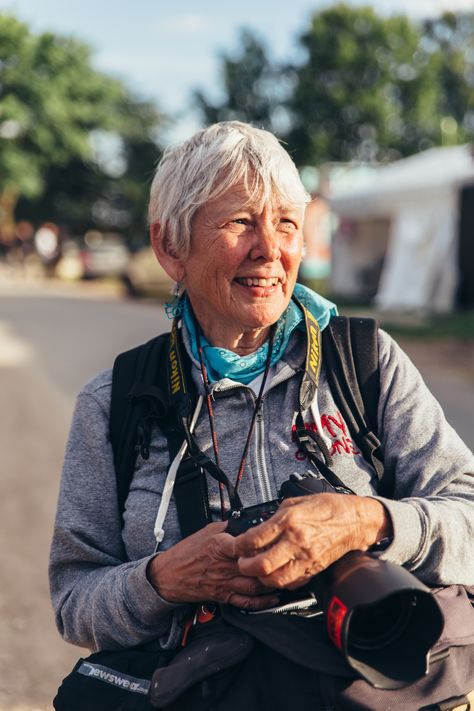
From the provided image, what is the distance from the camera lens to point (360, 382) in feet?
7.43

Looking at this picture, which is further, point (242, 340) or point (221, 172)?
point (242, 340)

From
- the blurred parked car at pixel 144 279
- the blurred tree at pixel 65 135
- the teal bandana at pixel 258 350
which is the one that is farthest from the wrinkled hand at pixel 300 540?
the blurred parked car at pixel 144 279

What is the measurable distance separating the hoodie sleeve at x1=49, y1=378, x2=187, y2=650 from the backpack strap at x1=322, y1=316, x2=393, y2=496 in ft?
1.88

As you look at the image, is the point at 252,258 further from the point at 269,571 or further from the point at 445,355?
the point at 445,355

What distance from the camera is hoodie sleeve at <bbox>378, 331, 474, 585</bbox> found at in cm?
199

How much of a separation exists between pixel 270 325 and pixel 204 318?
→ 0.61 ft

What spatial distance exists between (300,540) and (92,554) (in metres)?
0.66

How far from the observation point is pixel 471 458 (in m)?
2.21

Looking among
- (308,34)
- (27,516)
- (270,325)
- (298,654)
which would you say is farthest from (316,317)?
(308,34)

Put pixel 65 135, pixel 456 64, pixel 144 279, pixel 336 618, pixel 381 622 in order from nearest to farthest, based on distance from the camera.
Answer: pixel 336 618 → pixel 381 622 → pixel 144 279 → pixel 65 135 → pixel 456 64

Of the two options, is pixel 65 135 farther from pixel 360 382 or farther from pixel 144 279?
pixel 360 382

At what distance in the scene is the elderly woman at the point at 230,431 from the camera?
2.08 metres

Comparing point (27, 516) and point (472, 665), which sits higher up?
point (472, 665)

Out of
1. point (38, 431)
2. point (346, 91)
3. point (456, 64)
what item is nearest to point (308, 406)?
point (38, 431)
